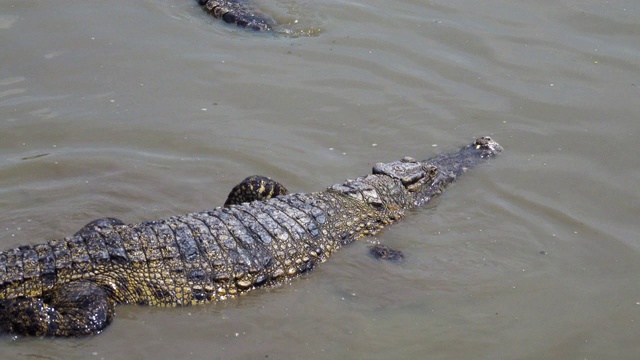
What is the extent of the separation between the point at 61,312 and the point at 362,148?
357 cm

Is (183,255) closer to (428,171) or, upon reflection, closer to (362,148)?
(428,171)

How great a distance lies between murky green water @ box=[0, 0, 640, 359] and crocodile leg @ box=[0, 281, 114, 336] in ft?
0.31

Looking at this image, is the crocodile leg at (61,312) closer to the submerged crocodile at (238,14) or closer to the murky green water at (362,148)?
the murky green water at (362,148)

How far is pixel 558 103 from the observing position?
28.6 ft

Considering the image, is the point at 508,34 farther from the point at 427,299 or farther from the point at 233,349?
the point at 233,349

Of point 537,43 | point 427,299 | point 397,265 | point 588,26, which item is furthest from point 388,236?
point 588,26

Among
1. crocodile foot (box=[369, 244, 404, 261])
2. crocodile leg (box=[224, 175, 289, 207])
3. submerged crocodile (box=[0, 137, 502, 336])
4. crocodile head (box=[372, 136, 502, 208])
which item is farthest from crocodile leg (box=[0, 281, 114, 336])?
crocodile head (box=[372, 136, 502, 208])

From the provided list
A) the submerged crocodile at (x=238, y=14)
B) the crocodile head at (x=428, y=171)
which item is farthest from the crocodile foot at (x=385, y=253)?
the submerged crocodile at (x=238, y=14)

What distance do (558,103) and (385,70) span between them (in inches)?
73.1

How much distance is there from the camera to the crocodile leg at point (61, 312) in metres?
5.24

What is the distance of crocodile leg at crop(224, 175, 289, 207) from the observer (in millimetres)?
6992

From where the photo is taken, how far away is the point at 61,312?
537 centimetres

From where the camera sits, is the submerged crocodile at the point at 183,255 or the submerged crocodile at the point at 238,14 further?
the submerged crocodile at the point at 238,14

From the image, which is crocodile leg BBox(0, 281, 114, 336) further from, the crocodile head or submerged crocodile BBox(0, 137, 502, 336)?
the crocodile head
